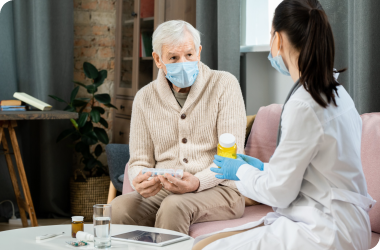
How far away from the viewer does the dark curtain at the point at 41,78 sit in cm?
339

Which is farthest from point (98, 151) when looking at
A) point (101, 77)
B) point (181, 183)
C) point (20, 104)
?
point (181, 183)

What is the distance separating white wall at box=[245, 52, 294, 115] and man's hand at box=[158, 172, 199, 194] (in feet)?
3.64

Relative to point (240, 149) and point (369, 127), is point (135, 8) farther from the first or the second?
point (369, 127)

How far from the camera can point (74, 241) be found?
55.5 inches

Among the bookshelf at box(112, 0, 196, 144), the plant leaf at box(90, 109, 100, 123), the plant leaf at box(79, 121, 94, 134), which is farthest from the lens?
the plant leaf at box(79, 121, 94, 134)

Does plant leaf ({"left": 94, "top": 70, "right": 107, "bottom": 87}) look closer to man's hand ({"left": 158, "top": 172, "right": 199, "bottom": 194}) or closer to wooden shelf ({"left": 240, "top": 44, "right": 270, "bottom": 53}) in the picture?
wooden shelf ({"left": 240, "top": 44, "right": 270, "bottom": 53})

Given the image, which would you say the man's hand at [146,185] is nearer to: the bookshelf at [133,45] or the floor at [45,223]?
the bookshelf at [133,45]

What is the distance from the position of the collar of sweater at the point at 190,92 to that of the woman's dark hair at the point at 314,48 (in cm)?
83

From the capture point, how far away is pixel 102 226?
1333mm

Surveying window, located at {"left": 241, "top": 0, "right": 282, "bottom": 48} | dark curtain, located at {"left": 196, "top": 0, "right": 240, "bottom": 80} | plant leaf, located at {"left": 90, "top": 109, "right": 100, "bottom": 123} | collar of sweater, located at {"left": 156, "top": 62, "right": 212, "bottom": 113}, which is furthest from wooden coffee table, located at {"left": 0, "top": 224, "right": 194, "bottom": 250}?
plant leaf, located at {"left": 90, "top": 109, "right": 100, "bottom": 123}

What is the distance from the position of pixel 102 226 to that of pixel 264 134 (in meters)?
1.01

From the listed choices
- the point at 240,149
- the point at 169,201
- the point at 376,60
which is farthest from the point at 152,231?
the point at 376,60

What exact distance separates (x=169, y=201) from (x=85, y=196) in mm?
1872

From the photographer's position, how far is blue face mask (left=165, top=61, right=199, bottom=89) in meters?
1.93
